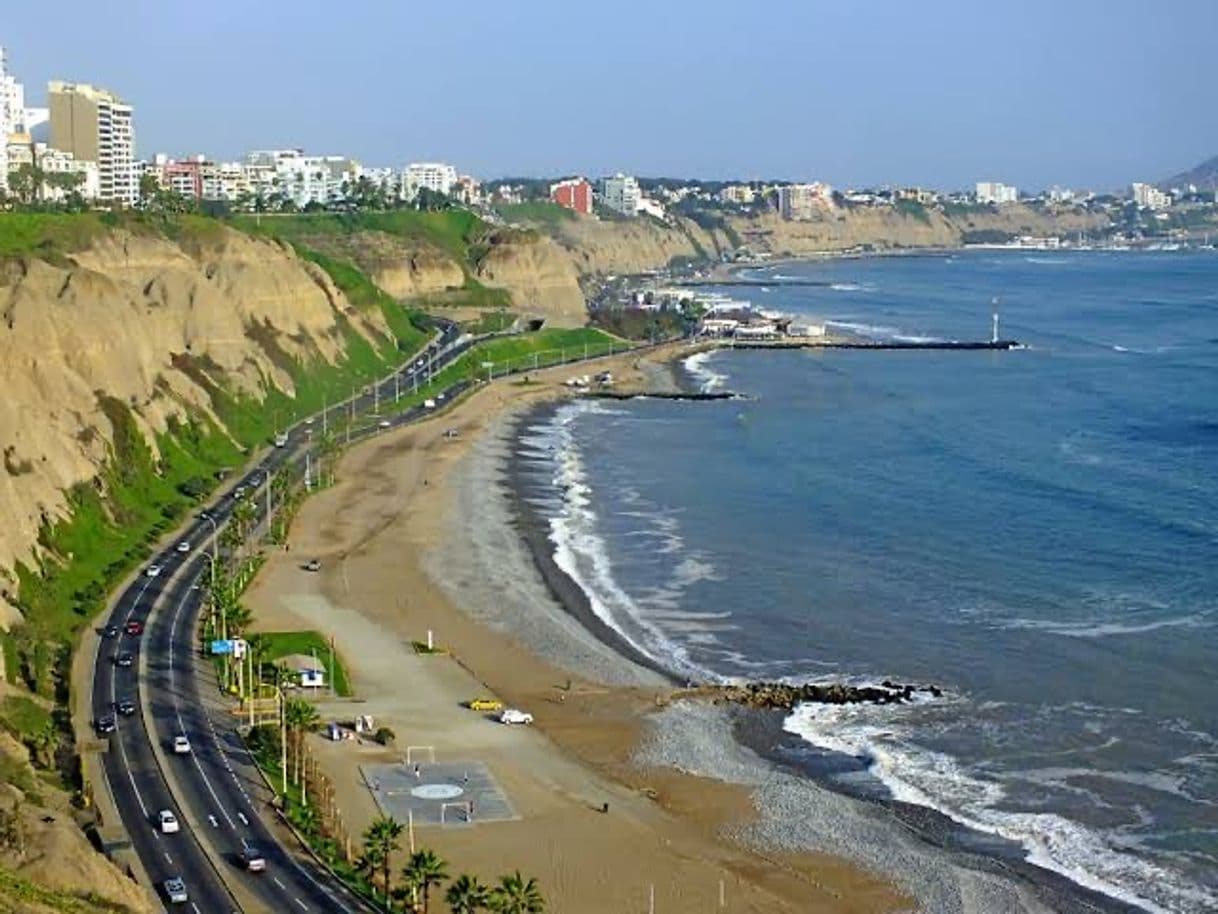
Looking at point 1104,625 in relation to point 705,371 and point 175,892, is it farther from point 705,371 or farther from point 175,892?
point 705,371

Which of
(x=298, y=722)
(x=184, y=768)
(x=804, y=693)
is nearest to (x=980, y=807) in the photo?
(x=804, y=693)

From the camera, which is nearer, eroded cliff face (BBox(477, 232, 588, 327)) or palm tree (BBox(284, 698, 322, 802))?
palm tree (BBox(284, 698, 322, 802))

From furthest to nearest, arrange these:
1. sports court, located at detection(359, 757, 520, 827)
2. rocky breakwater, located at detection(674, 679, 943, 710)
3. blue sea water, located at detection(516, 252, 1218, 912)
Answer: rocky breakwater, located at detection(674, 679, 943, 710) → blue sea water, located at detection(516, 252, 1218, 912) → sports court, located at detection(359, 757, 520, 827)

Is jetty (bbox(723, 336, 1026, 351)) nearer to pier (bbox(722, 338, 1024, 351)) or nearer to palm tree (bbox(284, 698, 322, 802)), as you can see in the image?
pier (bbox(722, 338, 1024, 351))

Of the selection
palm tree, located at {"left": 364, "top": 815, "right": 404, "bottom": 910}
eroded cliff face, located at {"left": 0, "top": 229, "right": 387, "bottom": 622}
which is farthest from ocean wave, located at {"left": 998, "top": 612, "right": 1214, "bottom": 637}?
eroded cliff face, located at {"left": 0, "top": 229, "right": 387, "bottom": 622}

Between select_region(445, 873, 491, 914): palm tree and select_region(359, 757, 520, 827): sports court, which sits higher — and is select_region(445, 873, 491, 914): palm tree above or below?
above

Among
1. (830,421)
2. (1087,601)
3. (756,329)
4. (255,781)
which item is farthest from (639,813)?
(756,329)

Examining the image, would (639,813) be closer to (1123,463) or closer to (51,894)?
(51,894)
